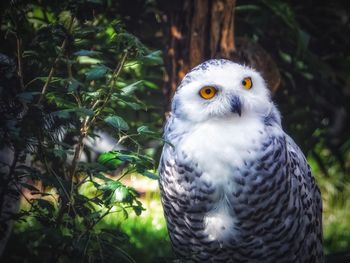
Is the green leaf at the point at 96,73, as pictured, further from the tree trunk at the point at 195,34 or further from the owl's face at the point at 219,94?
the tree trunk at the point at 195,34

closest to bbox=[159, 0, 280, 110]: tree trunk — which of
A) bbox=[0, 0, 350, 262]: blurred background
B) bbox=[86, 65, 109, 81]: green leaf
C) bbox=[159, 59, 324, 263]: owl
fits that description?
bbox=[0, 0, 350, 262]: blurred background

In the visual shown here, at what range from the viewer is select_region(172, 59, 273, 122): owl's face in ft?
6.73

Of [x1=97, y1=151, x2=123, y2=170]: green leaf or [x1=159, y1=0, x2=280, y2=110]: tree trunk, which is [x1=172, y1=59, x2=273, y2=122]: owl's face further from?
[x1=159, y1=0, x2=280, y2=110]: tree trunk

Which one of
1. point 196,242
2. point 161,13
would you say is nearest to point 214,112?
point 196,242

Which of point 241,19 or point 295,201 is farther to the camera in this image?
point 241,19

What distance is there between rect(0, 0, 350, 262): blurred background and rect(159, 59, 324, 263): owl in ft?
0.60

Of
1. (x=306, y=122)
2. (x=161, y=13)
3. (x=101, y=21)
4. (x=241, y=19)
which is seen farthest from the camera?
(x=306, y=122)

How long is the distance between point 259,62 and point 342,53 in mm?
1190

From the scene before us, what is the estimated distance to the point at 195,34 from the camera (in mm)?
3078

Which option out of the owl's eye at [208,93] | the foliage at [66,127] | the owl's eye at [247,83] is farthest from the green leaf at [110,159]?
the owl's eye at [247,83]

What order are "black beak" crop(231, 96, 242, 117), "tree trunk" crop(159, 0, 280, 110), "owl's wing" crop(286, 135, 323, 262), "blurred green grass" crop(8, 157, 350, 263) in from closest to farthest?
"black beak" crop(231, 96, 242, 117)
"owl's wing" crop(286, 135, 323, 262)
"tree trunk" crop(159, 0, 280, 110)
"blurred green grass" crop(8, 157, 350, 263)

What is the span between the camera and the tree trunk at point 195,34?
3.07 meters

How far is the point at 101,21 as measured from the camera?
3104mm

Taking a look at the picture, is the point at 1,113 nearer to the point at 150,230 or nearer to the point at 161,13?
the point at 161,13
